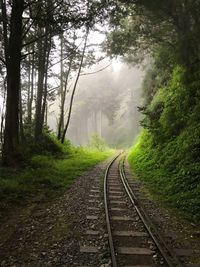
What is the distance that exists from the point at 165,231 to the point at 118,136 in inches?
2421

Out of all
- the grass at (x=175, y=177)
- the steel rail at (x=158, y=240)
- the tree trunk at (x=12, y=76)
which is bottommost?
the steel rail at (x=158, y=240)

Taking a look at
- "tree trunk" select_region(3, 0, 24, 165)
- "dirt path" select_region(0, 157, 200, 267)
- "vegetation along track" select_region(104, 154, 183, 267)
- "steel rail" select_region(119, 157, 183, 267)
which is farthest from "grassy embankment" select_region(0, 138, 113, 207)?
"steel rail" select_region(119, 157, 183, 267)

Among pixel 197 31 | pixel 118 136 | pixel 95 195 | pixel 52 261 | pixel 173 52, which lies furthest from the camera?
pixel 118 136

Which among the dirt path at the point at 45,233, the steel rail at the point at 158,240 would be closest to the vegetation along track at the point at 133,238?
the steel rail at the point at 158,240

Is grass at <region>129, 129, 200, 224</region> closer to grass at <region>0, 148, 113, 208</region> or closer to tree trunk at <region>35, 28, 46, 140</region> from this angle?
grass at <region>0, 148, 113, 208</region>

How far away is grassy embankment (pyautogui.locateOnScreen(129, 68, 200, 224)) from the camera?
10.7 meters

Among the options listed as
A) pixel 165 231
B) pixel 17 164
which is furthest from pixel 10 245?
pixel 17 164

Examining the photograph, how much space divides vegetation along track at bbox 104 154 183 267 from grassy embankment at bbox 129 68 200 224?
145 centimetres

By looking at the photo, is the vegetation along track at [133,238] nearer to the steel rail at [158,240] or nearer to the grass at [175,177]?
the steel rail at [158,240]

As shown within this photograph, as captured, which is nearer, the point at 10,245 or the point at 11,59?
the point at 10,245

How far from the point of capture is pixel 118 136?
69375mm

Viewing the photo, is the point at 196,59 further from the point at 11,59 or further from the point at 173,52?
the point at 11,59

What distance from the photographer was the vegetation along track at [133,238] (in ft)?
20.3

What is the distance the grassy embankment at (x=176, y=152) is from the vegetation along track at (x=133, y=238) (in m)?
1.45
